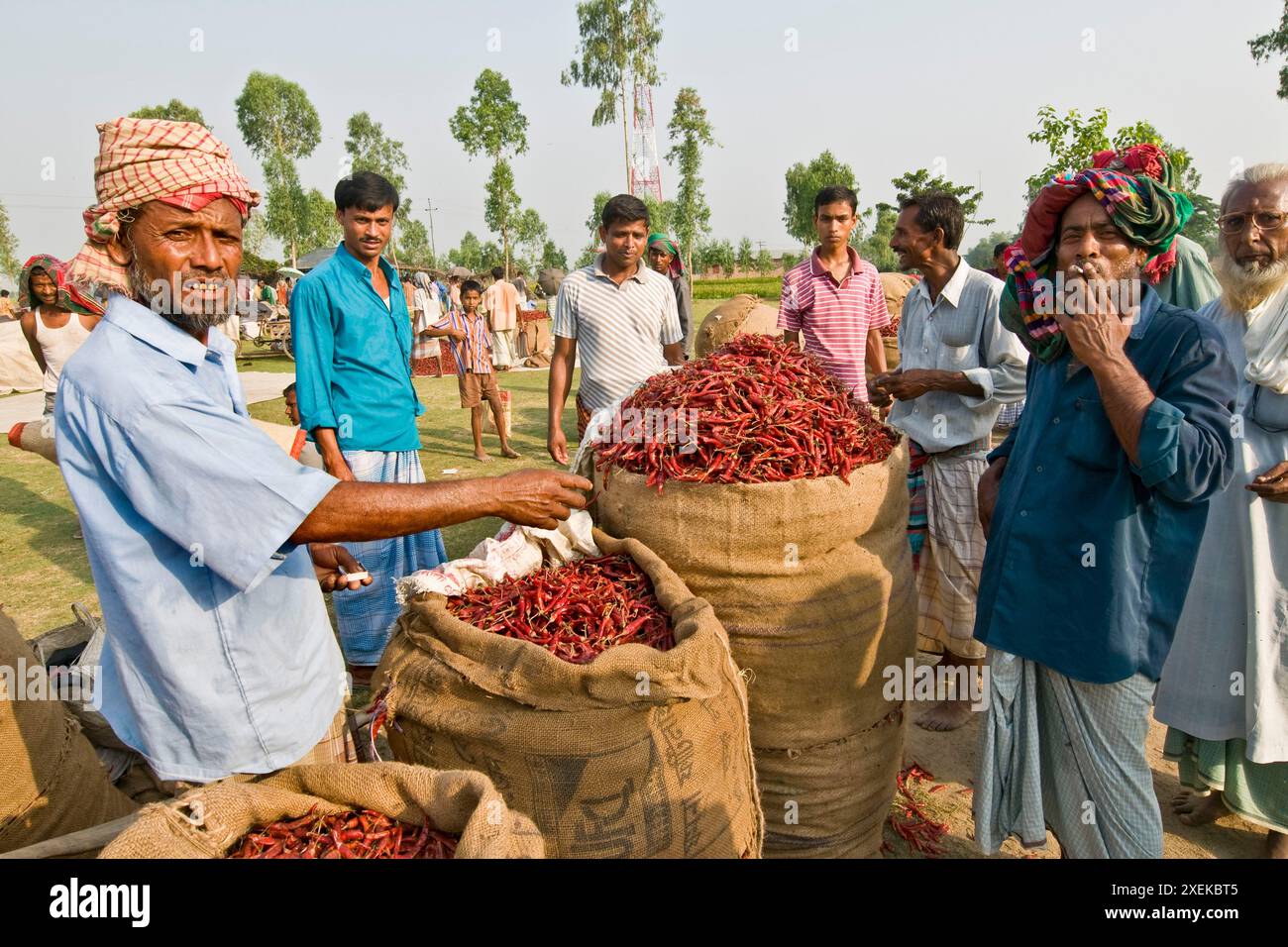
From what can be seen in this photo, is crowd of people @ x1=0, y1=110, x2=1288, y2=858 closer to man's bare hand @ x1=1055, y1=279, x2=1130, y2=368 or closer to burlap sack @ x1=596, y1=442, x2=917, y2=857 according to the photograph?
man's bare hand @ x1=1055, y1=279, x2=1130, y2=368

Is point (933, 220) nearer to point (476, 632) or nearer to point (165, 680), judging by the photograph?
point (476, 632)

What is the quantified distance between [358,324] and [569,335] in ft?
4.38

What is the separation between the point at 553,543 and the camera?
289 centimetres

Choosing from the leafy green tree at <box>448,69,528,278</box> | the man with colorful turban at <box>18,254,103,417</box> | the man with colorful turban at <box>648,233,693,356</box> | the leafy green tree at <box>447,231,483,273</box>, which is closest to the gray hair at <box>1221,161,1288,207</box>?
the man with colorful turban at <box>648,233,693,356</box>

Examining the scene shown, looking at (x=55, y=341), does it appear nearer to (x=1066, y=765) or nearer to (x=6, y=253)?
(x=1066, y=765)

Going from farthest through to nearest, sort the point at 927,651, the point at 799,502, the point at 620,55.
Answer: the point at 620,55, the point at 927,651, the point at 799,502

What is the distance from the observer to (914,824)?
3.37 m

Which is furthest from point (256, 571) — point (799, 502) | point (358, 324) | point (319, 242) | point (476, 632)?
point (319, 242)

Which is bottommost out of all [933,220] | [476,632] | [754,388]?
[476,632]

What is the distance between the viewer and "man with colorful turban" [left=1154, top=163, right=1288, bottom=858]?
3148 mm

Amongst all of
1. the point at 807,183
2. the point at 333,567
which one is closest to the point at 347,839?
the point at 333,567

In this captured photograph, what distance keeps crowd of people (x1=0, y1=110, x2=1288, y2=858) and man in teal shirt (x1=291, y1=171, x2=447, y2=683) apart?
0.01 meters

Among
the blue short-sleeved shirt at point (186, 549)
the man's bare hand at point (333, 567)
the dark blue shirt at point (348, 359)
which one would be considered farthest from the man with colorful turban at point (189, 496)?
the dark blue shirt at point (348, 359)

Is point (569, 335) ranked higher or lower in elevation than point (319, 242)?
lower
